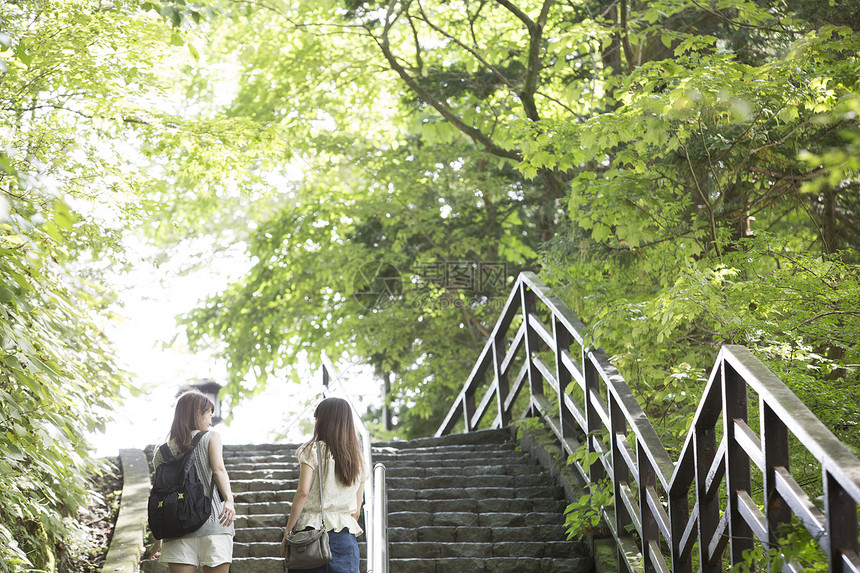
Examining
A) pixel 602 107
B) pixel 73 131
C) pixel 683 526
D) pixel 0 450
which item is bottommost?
pixel 683 526

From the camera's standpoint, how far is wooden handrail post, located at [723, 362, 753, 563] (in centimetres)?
319

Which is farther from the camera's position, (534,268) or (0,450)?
(534,268)

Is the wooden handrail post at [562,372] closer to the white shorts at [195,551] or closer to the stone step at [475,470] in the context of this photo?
the stone step at [475,470]

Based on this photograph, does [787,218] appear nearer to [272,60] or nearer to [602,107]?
[602,107]

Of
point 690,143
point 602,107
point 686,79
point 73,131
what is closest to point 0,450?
point 73,131

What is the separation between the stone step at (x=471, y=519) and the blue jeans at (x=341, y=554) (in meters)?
1.90

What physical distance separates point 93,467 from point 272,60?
7487 mm

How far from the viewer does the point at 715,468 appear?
340cm

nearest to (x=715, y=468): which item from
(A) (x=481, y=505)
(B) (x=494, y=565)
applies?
(B) (x=494, y=565)

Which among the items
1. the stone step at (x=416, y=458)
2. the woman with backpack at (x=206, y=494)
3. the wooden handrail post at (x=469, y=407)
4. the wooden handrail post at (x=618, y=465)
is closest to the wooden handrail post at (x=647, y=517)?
the wooden handrail post at (x=618, y=465)

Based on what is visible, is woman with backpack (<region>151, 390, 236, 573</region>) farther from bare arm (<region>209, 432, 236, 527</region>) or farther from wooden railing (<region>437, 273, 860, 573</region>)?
wooden railing (<region>437, 273, 860, 573</region>)

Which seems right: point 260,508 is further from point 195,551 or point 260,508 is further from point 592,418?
point 592,418

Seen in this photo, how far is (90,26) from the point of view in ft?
17.6

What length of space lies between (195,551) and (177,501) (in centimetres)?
29
